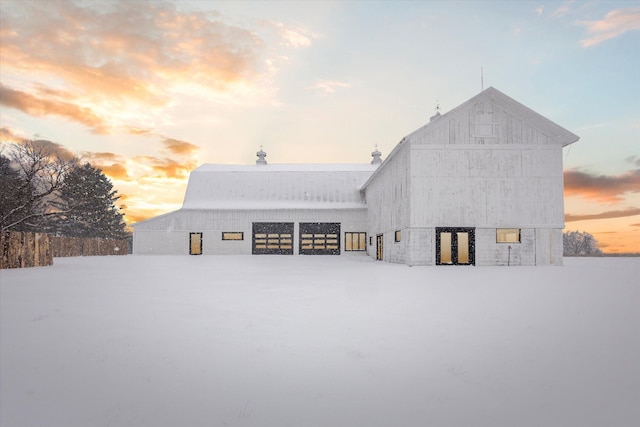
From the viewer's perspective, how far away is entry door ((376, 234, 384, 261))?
29.0 m

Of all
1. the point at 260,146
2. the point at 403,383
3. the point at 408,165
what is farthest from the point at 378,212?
the point at 403,383

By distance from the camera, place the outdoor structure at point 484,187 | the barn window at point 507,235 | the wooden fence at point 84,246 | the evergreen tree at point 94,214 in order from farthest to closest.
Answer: the evergreen tree at point 94,214 < the wooden fence at point 84,246 < the barn window at point 507,235 < the outdoor structure at point 484,187

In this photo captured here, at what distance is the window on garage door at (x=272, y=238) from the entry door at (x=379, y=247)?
909cm

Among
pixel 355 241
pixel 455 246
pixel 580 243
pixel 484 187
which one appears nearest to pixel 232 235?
pixel 355 241

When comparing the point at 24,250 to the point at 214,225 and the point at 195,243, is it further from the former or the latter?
the point at 214,225

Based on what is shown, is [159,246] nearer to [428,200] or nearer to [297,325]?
[428,200]

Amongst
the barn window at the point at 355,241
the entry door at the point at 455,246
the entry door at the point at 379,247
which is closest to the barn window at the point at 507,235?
the entry door at the point at 455,246

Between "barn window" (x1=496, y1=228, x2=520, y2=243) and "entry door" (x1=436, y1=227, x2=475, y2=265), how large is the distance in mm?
1385

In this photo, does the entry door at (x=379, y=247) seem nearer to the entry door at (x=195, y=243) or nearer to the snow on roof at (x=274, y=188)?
the snow on roof at (x=274, y=188)

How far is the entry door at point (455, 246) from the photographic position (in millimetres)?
21312

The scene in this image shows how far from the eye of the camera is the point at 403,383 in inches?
164

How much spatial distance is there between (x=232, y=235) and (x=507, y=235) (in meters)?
23.2

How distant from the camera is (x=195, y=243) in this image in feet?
122

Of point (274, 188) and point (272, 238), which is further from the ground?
point (274, 188)
